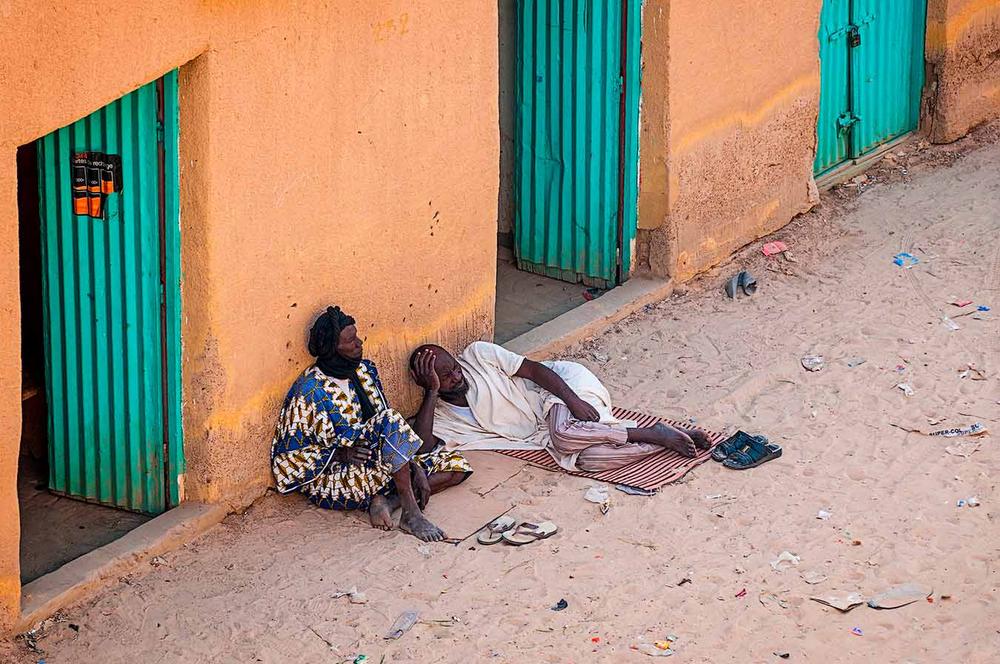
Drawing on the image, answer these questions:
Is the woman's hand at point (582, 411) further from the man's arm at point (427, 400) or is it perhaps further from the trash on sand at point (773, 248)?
the trash on sand at point (773, 248)

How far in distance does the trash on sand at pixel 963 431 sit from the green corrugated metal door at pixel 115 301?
3650 mm

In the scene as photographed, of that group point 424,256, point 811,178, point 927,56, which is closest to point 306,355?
point 424,256

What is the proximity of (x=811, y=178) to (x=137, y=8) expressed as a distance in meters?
5.90

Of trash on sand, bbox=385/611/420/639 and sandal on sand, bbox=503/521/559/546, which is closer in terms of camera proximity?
trash on sand, bbox=385/611/420/639

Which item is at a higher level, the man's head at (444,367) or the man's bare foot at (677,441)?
the man's head at (444,367)

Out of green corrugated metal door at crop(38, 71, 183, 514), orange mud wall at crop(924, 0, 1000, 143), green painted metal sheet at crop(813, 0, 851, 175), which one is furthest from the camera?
orange mud wall at crop(924, 0, 1000, 143)

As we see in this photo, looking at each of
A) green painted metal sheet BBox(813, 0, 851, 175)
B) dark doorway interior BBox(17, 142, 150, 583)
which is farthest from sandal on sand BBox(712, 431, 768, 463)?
green painted metal sheet BBox(813, 0, 851, 175)

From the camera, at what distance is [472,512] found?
674cm

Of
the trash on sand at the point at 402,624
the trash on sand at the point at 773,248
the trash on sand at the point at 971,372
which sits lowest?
the trash on sand at the point at 402,624

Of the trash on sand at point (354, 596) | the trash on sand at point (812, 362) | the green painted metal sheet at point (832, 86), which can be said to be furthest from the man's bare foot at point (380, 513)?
the green painted metal sheet at point (832, 86)

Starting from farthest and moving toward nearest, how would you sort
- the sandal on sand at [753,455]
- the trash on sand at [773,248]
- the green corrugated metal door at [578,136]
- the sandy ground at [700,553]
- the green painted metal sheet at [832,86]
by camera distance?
the green painted metal sheet at [832,86] → the trash on sand at [773,248] → the green corrugated metal door at [578,136] → the sandal on sand at [753,455] → the sandy ground at [700,553]

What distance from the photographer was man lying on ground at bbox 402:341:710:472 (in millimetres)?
7125

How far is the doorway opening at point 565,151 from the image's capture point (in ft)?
28.7

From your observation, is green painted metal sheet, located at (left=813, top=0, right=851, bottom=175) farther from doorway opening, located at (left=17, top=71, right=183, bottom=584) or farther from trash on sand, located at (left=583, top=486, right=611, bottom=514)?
doorway opening, located at (left=17, top=71, right=183, bottom=584)
